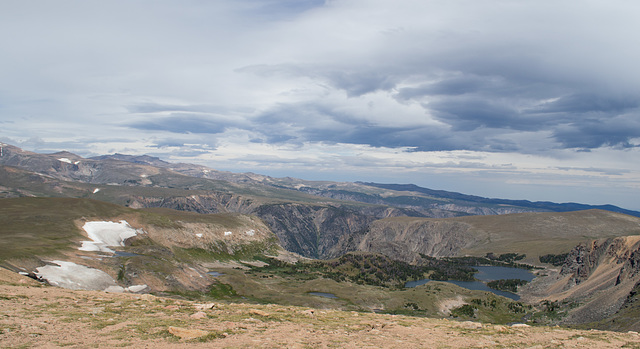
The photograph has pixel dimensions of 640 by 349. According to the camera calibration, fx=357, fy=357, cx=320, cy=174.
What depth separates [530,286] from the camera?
6811 inches

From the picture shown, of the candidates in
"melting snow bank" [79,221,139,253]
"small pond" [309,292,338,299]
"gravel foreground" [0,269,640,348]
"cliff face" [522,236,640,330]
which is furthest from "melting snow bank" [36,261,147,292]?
"cliff face" [522,236,640,330]

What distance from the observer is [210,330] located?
86.4 feet

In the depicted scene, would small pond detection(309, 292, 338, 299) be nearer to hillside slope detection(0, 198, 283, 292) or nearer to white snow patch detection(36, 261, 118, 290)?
hillside slope detection(0, 198, 283, 292)

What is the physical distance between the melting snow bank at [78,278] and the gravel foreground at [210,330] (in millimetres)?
28578

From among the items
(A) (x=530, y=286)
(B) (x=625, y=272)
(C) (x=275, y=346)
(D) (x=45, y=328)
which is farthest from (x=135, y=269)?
(A) (x=530, y=286)

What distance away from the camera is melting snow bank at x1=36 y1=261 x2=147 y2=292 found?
62.8 m

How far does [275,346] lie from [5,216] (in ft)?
547

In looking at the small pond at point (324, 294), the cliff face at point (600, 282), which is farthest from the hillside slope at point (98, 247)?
the cliff face at point (600, 282)

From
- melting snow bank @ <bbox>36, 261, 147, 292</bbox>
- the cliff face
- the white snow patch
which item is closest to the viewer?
the white snow patch

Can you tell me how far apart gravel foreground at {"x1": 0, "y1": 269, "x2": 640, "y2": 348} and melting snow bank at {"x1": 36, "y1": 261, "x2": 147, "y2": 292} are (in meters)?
28.6

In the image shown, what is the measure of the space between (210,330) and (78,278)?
55.3 meters

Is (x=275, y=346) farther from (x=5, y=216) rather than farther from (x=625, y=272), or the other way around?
(x=5, y=216)

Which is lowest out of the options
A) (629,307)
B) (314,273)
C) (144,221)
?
(314,273)

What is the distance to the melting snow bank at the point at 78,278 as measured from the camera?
6278 cm
